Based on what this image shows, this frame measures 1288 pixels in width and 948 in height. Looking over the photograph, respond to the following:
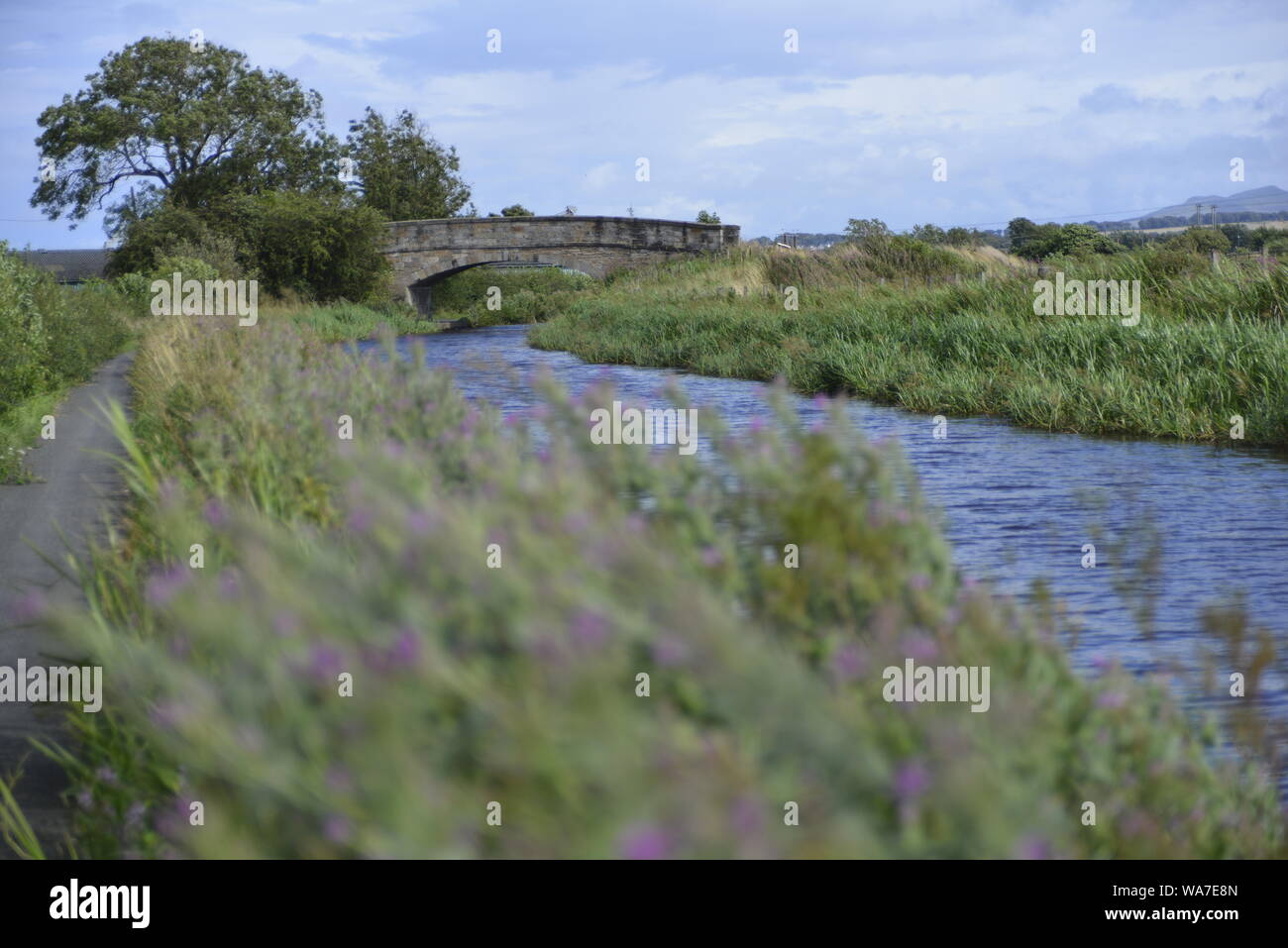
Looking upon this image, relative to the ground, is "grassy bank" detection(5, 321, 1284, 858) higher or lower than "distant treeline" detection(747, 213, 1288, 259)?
lower

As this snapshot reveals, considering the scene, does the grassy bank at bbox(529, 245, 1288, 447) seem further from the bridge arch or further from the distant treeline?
the bridge arch

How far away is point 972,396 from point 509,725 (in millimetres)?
15061

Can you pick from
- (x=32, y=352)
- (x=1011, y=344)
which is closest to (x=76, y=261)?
(x=32, y=352)

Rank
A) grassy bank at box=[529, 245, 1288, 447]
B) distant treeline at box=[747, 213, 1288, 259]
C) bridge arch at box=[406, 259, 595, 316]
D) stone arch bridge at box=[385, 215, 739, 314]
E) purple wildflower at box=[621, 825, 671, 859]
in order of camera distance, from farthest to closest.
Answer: bridge arch at box=[406, 259, 595, 316]
stone arch bridge at box=[385, 215, 739, 314]
distant treeline at box=[747, 213, 1288, 259]
grassy bank at box=[529, 245, 1288, 447]
purple wildflower at box=[621, 825, 671, 859]

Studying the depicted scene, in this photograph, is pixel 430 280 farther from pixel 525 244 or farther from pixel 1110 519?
pixel 1110 519

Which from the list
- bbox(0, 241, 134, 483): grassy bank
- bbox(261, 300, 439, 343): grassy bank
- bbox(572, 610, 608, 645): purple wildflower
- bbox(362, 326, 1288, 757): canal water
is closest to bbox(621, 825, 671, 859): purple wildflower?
bbox(572, 610, 608, 645): purple wildflower

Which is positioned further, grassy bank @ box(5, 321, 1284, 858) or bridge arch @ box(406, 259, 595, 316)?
bridge arch @ box(406, 259, 595, 316)

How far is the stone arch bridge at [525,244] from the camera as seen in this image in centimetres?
5138

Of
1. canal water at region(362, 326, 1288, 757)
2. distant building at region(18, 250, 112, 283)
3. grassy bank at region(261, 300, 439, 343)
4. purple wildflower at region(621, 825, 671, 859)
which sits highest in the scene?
distant building at region(18, 250, 112, 283)

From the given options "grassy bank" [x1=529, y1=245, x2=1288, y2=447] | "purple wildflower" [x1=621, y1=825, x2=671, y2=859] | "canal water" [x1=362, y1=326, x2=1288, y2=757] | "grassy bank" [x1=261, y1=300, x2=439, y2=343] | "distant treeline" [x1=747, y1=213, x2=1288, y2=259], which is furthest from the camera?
"grassy bank" [x1=261, y1=300, x2=439, y2=343]

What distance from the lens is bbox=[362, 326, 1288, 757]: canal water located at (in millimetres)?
6262

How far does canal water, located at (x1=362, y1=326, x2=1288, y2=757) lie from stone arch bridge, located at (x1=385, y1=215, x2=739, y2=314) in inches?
1447

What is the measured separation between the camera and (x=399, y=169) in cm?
7169

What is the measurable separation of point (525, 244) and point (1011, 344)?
38.1 m
